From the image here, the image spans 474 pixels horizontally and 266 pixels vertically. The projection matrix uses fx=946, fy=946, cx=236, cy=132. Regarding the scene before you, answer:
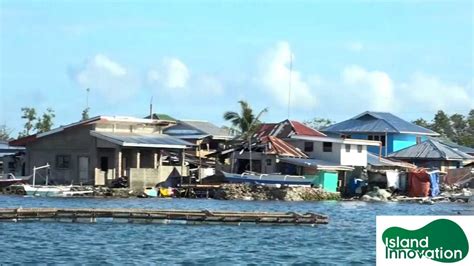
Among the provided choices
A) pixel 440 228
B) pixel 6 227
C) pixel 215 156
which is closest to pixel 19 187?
pixel 215 156

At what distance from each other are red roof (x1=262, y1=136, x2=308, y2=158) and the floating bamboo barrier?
2439cm

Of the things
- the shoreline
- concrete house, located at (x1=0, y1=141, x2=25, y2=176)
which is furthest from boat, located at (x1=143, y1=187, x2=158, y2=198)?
concrete house, located at (x1=0, y1=141, x2=25, y2=176)

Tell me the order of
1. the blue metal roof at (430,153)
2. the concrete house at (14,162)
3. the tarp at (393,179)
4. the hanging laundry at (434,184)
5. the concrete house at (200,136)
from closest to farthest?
the tarp at (393,179), the hanging laundry at (434,184), the concrete house at (14,162), the concrete house at (200,136), the blue metal roof at (430,153)

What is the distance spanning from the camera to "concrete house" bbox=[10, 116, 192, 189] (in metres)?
51.1

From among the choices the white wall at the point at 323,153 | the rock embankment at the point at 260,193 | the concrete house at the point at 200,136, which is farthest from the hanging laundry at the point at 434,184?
the concrete house at the point at 200,136

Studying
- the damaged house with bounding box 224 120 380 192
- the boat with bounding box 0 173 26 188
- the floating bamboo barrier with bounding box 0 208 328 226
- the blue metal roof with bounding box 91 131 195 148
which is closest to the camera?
the floating bamboo barrier with bounding box 0 208 328 226

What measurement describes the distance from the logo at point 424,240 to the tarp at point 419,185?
45.8 m

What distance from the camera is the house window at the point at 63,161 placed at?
5275cm

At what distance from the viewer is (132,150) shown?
174ft

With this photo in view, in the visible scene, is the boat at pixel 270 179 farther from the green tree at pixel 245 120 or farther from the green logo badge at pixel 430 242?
the green logo badge at pixel 430 242

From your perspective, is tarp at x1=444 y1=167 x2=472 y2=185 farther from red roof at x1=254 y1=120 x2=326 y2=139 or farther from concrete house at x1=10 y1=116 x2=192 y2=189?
concrete house at x1=10 y1=116 x2=192 y2=189

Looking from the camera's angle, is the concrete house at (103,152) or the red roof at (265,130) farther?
the red roof at (265,130)

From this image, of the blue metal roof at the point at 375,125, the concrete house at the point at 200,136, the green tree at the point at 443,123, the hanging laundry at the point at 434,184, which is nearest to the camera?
the hanging laundry at the point at 434,184

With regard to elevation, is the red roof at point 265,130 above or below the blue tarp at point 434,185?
above
